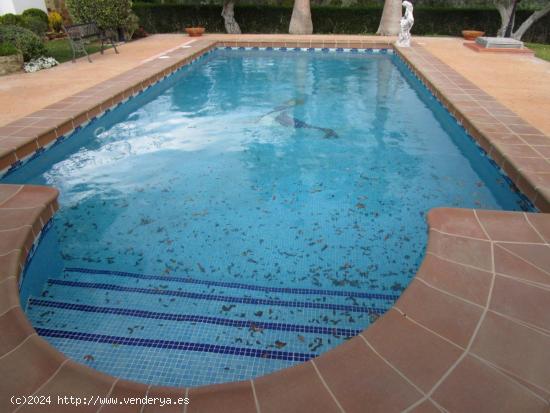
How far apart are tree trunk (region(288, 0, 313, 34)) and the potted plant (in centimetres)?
948

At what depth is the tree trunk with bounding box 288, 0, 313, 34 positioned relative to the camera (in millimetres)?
14844

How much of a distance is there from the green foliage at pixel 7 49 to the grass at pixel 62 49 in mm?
1291

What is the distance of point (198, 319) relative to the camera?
2.79 meters

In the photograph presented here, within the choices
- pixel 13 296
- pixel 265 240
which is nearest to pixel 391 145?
pixel 265 240

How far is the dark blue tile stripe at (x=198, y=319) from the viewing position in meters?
2.69

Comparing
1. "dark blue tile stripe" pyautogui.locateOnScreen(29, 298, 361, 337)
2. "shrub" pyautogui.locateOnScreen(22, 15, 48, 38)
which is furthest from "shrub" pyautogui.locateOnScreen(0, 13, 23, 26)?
"dark blue tile stripe" pyautogui.locateOnScreen(29, 298, 361, 337)

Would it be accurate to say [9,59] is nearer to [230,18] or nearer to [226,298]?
[226,298]

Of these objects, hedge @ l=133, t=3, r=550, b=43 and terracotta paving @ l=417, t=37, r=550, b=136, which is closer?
terracotta paving @ l=417, t=37, r=550, b=136

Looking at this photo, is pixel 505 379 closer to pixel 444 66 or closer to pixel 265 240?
pixel 265 240

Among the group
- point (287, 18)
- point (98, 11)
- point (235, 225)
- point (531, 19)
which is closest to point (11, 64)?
point (98, 11)

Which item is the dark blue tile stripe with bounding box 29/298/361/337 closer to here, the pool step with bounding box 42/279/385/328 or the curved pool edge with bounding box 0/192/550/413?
the pool step with bounding box 42/279/385/328

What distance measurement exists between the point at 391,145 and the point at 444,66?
14.6 ft

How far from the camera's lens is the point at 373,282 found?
314 cm

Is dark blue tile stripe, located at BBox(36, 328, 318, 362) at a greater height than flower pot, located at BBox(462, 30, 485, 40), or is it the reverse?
flower pot, located at BBox(462, 30, 485, 40)
